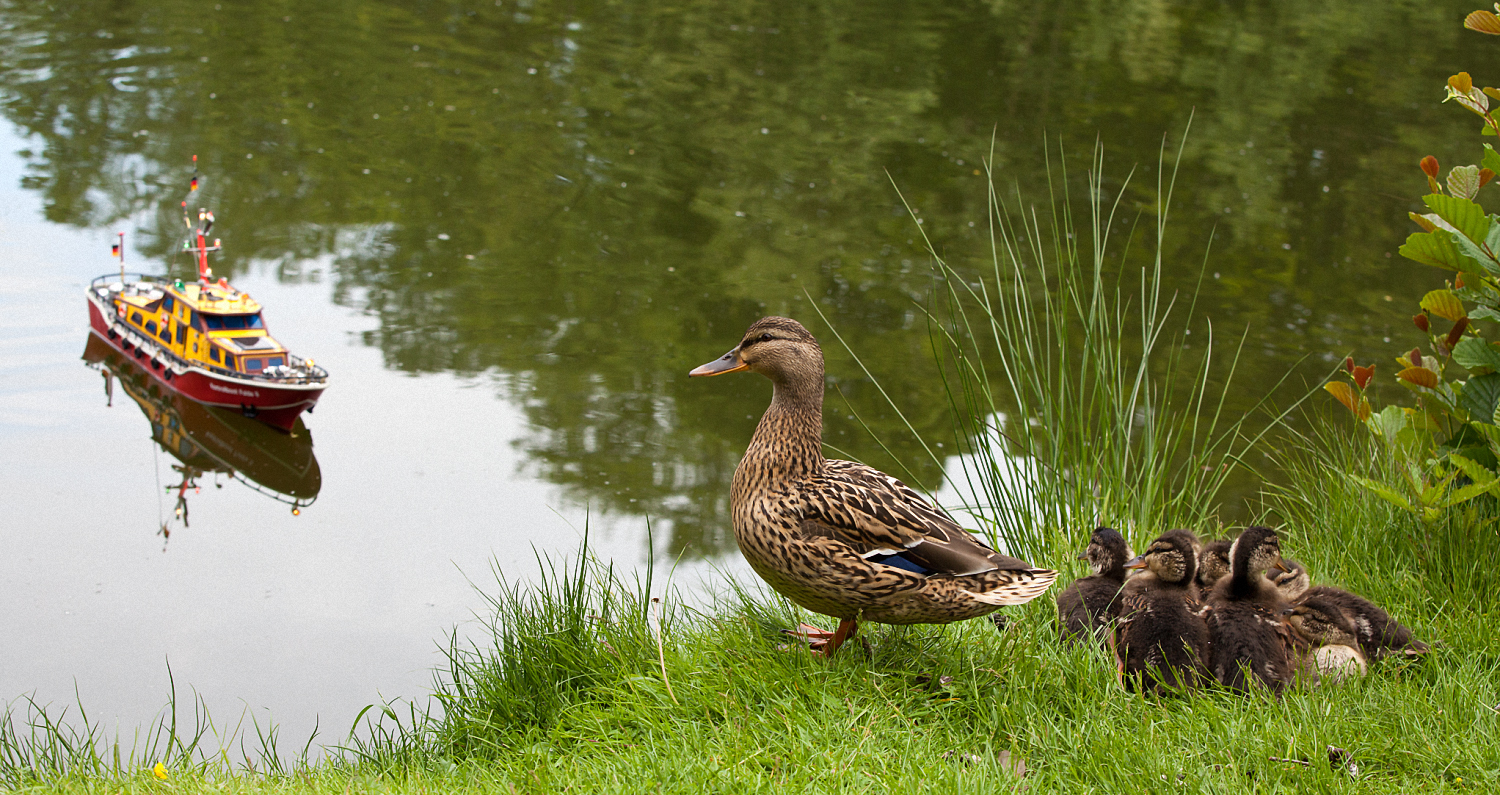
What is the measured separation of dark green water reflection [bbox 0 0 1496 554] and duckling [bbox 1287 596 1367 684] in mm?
4089

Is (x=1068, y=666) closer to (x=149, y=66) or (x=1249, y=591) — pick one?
(x=1249, y=591)

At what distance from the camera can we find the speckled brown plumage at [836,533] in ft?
11.2

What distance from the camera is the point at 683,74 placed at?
17.0 m

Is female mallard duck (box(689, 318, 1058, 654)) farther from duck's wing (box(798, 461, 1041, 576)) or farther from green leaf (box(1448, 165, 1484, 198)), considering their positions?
green leaf (box(1448, 165, 1484, 198))

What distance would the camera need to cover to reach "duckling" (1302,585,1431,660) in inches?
150

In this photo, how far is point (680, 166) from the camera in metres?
13.7

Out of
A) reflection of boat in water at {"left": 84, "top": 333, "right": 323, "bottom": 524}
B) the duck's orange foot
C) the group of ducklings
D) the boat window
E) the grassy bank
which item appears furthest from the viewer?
the boat window

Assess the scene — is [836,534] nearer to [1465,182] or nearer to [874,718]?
[874,718]

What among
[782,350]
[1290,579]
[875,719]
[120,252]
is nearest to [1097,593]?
[1290,579]

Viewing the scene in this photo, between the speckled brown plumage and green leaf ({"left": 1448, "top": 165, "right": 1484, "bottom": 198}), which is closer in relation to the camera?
the speckled brown plumage

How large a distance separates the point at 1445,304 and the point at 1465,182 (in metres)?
0.42

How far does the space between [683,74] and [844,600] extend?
47.4 feet

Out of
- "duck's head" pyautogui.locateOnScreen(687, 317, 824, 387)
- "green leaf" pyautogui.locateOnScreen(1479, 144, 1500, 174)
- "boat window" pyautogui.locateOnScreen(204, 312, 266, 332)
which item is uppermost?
"green leaf" pyautogui.locateOnScreen(1479, 144, 1500, 174)

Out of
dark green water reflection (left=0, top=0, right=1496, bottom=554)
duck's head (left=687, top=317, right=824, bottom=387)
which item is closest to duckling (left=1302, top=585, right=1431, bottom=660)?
duck's head (left=687, top=317, right=824, bottom=387)
